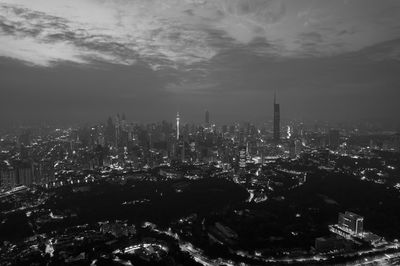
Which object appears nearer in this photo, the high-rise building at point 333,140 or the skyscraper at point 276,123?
the high-rise building at point 333,140

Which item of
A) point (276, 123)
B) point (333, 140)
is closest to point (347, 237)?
point (333, 140)

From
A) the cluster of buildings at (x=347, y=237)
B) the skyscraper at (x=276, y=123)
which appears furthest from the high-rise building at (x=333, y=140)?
the cluster of buildings at (x=347, y=237)

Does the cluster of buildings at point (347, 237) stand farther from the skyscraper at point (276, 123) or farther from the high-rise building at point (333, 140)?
the skyscraper at point (276, 123)

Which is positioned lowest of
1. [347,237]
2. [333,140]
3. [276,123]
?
[347,237]

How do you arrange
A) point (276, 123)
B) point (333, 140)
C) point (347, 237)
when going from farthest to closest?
1. point (276, 123)
2. point (333, 140)
3. point (347, 237)

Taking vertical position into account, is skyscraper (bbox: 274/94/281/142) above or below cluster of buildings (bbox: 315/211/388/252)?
above

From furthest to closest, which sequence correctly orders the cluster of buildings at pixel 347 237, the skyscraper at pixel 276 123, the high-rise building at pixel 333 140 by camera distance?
1. the skyscraper at pixel 276 123
2. the high-rise building at pixel 333 140
3. the cluster of buildings at pixel 347 237

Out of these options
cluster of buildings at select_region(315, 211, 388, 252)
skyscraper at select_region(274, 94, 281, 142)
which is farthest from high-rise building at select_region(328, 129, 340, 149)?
cluster of buildings at select_region(315, 211, 388, 252)

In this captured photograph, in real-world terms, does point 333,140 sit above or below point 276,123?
below

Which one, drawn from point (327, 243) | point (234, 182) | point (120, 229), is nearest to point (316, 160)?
point (234, 182)

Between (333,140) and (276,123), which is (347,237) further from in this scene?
(276,123)

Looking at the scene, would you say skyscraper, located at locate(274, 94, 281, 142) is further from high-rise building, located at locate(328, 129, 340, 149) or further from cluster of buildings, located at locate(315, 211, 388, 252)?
cluster of buildings, located at locate(315, 211, 388, 252)

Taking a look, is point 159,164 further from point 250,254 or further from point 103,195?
point 250,254
